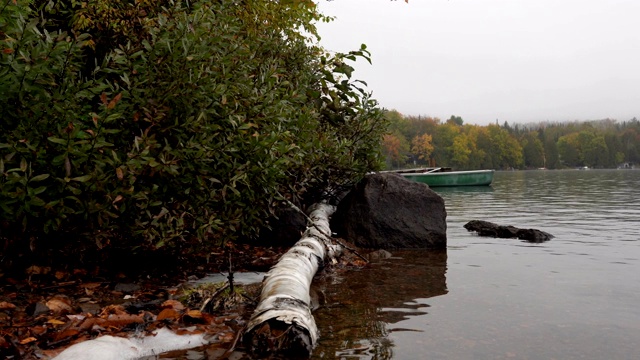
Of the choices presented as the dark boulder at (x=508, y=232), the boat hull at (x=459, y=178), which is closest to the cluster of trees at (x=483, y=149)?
the boat hull at (x=459, y=178)

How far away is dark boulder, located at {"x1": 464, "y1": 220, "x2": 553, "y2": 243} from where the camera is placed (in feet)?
44.3

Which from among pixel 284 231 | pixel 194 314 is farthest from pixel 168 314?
pixel 284 231

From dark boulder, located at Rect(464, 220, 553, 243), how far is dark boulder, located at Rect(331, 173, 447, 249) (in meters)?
2.89

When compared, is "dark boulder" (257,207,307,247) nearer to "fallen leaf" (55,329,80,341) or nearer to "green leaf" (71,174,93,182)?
"green leaf" (71,174,93,182)

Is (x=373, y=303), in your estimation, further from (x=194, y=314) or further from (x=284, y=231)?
(x=284, y=231)

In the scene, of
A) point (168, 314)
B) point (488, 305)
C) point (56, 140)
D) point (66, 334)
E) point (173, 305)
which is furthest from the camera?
point (488, 305)

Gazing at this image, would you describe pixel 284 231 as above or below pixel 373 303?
above

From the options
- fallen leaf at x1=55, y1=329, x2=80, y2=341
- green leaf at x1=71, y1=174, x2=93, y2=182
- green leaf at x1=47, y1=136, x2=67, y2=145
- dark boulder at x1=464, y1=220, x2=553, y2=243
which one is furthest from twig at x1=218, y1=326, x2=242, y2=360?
dark boulder at x1=464, y1=220, x2=553, y2=243

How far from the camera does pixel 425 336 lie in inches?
202

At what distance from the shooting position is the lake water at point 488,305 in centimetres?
480

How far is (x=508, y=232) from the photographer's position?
562 inches

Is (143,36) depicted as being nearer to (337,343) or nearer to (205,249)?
(205,249)

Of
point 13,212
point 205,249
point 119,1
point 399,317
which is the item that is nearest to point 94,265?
point 205,249

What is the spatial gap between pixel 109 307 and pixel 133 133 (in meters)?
2.36
